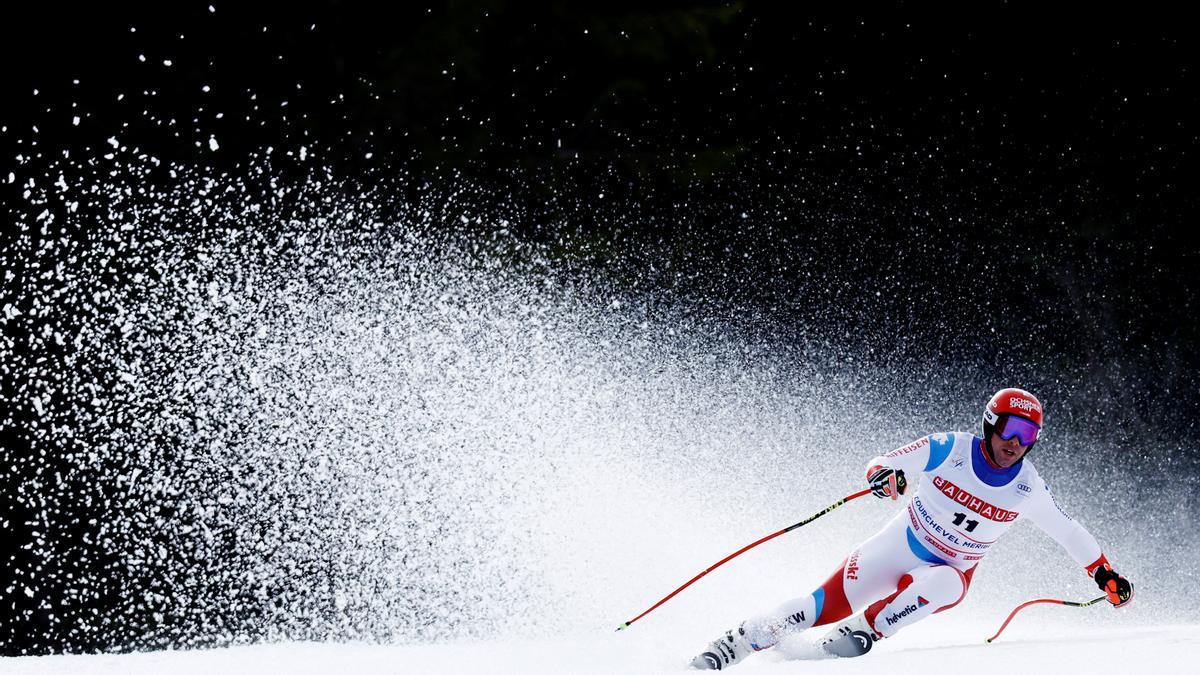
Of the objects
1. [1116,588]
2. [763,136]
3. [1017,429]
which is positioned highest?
[763,136]

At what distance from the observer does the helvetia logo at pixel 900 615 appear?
16.4ft

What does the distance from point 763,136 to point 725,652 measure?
13.5 meters

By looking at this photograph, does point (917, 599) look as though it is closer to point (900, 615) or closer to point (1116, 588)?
point (900, 615)

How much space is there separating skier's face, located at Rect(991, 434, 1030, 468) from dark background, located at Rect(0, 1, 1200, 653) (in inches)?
376

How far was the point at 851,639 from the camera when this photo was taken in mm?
4961

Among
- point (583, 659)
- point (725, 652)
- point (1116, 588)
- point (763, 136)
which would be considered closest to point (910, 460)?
point (1116, 588)

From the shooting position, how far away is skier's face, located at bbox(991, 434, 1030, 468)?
200 inches

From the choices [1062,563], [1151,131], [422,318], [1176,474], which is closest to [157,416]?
[422,318]

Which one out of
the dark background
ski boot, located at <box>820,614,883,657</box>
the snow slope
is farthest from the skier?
the dark background

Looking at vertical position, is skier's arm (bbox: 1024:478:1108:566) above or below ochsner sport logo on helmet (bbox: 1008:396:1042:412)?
below

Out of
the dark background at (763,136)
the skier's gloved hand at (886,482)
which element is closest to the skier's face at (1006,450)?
the skier's gloved hand at (886,482)

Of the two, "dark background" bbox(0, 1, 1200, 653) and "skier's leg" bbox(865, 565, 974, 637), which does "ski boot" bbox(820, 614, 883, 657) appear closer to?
"skier's leg" bbox(865, 565, 974, 637)

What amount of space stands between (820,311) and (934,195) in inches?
120

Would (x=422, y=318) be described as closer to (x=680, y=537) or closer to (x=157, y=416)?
(x=157, y=416)
